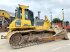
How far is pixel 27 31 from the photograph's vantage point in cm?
1574

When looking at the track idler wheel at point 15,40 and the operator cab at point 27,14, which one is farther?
the operator cab at point 27,14

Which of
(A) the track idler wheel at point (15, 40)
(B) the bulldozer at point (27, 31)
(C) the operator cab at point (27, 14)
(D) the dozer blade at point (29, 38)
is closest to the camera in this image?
(A) the track idler wheel at point (15, 40)

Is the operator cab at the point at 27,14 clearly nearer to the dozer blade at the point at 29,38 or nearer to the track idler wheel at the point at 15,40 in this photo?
the dozer blade at the point at 29,38

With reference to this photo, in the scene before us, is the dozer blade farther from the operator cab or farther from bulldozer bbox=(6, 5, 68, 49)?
the operator cab

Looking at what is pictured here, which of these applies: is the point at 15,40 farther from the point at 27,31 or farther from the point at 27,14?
the point at 27,14

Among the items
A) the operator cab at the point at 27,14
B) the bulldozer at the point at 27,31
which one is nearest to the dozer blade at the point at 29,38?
the bulldozer at the point at 27,31

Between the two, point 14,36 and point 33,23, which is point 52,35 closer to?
point 33,23

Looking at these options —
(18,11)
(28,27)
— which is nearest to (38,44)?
(28,27)

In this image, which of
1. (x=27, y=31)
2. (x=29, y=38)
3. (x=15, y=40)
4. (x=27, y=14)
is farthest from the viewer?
(x=27, y=14)

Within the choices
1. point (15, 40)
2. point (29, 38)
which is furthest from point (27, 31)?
point (15, 40)

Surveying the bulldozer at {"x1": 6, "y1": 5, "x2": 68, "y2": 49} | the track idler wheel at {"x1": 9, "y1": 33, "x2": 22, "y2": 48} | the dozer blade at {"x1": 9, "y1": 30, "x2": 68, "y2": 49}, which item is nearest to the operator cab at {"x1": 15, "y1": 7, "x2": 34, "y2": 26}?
the bulldozer at {"x1": 6, "y1": 5, "x2": 68, "y2": 49}

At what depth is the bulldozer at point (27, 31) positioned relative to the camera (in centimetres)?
1500

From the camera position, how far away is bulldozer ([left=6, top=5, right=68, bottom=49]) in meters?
15.0

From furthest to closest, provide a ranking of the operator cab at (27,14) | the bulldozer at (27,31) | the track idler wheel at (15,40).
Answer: the operator cab at (27,14) → the bulldozer at (27,31) → the track idler wheel at (15,40)
